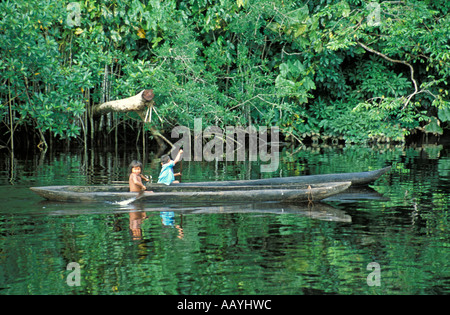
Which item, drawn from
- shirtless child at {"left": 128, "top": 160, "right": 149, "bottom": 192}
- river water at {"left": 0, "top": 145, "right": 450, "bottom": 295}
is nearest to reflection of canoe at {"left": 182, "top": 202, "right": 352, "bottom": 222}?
river water at {"left": 0, "top": 145, "right": 450, "bottom": 295}

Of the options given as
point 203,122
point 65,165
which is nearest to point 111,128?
point 203,122

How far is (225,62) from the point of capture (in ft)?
77.4

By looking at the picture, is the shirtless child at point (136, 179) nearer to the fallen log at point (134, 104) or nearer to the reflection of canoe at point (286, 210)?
the reflection of canoe at point (286, 210)

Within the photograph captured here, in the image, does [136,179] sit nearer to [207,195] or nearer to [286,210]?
[207,195]

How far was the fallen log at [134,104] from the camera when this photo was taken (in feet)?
60.9

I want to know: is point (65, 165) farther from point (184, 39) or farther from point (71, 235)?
point (71, 235)

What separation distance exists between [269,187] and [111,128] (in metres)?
13.5

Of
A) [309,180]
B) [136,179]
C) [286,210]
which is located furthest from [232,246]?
[309,180]
